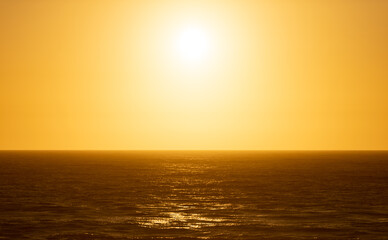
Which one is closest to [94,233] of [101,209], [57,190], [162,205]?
[101,209]

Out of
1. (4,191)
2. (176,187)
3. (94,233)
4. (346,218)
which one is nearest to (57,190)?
(4,191)

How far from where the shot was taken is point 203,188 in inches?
4281

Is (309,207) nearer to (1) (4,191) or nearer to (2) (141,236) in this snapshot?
(2) (141,236)

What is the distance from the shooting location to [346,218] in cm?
6631

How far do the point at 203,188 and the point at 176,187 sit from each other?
6444 millimetres

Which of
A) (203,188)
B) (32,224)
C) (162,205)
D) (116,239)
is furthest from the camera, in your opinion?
(203,188)

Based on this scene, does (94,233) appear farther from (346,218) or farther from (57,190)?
(57,190)

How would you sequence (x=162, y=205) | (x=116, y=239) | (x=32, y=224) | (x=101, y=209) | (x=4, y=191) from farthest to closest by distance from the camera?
(x=4, y=191) < (x=162, y=205) < (x=101, y=209) < (x=32, y=224) < (x=116, y=239)

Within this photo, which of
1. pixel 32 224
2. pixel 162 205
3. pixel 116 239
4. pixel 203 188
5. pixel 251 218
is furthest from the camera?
pixel 203 188

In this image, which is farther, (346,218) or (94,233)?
(346,218)

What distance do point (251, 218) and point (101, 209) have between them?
22.1 meters

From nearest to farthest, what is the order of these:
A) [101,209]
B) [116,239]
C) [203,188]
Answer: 1. [116,239]
2. [101,209]
3. [203,188]

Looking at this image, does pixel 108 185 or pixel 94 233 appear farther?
pixel 108 185

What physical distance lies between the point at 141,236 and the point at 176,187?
56.9m
